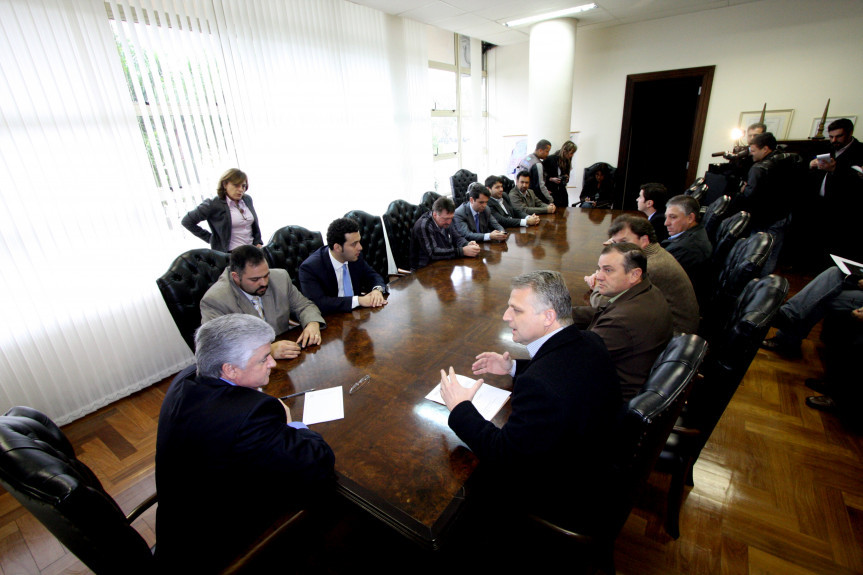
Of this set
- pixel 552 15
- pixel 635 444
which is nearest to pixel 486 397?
pixel 635 444

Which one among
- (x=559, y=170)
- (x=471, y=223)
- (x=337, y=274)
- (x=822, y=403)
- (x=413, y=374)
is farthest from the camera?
(x=559, y=170)

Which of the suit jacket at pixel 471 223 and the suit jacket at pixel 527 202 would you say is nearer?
the suit jacket at pixel 471 223

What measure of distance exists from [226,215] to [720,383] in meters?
3.14

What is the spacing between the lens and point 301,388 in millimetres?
1449

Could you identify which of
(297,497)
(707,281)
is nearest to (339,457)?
(297,497)

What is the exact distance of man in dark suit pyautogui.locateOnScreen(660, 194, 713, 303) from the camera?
8.18 ft

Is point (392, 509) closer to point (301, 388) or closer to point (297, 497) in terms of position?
point (297, 497)

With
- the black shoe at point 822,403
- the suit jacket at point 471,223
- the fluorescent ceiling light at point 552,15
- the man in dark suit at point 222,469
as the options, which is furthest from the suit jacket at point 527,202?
the man in dark suit at point 222,469

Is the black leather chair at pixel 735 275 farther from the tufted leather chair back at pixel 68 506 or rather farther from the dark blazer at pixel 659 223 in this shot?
the tufted leather chair back at pixel 68 506

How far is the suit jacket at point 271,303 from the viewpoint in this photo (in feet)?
6.02

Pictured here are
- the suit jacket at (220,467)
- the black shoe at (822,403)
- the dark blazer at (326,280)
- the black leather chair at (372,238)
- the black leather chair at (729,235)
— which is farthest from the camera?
the black leather chair at (372,238)

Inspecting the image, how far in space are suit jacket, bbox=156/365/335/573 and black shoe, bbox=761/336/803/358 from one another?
342cm

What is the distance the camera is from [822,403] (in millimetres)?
2309

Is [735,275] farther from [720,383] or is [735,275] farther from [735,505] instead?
[735,505]
